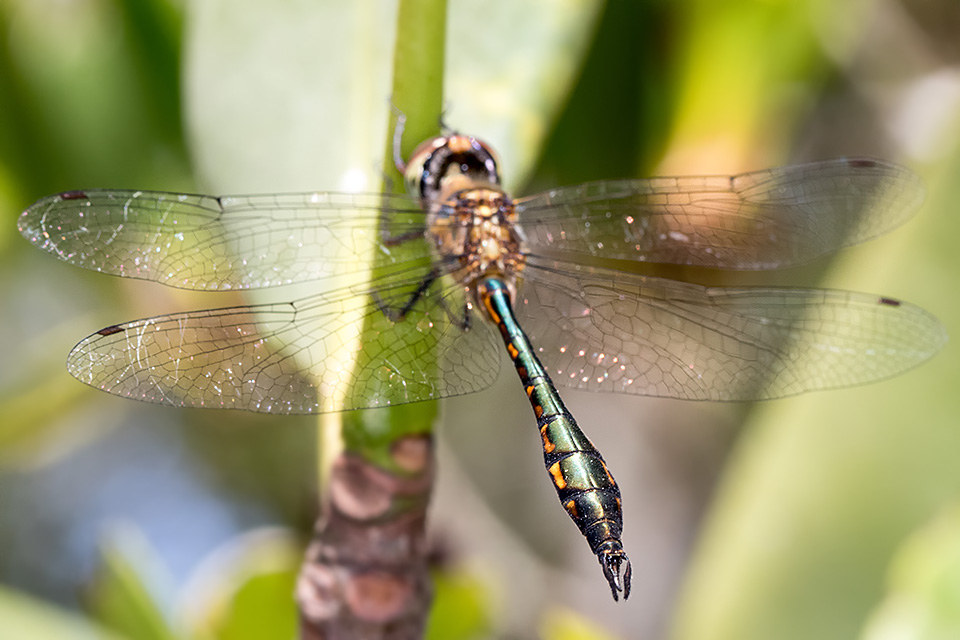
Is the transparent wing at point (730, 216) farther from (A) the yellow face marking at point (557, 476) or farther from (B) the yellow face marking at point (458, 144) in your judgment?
(A) the yellow face marking at point (557, 476)

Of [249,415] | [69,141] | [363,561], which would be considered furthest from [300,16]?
[249,415]

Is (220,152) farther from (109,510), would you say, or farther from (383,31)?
(109,510)

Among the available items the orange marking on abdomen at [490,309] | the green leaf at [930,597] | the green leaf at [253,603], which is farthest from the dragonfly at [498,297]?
the green leaf at [253,603]

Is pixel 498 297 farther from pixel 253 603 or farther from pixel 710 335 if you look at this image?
pixel 253 603

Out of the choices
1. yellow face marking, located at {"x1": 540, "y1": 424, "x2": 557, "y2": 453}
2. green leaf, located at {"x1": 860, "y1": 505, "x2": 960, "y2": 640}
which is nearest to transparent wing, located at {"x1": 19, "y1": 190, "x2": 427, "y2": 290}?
yellow face marking, located at {"x1": 540, "y1": 424, "x2": 557, "y2": 453}

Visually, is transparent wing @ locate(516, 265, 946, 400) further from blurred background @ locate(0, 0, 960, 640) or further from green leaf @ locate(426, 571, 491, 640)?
green leaf @ locate(426, 571, 491, 640)

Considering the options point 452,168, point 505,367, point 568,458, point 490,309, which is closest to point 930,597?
point 568,458
